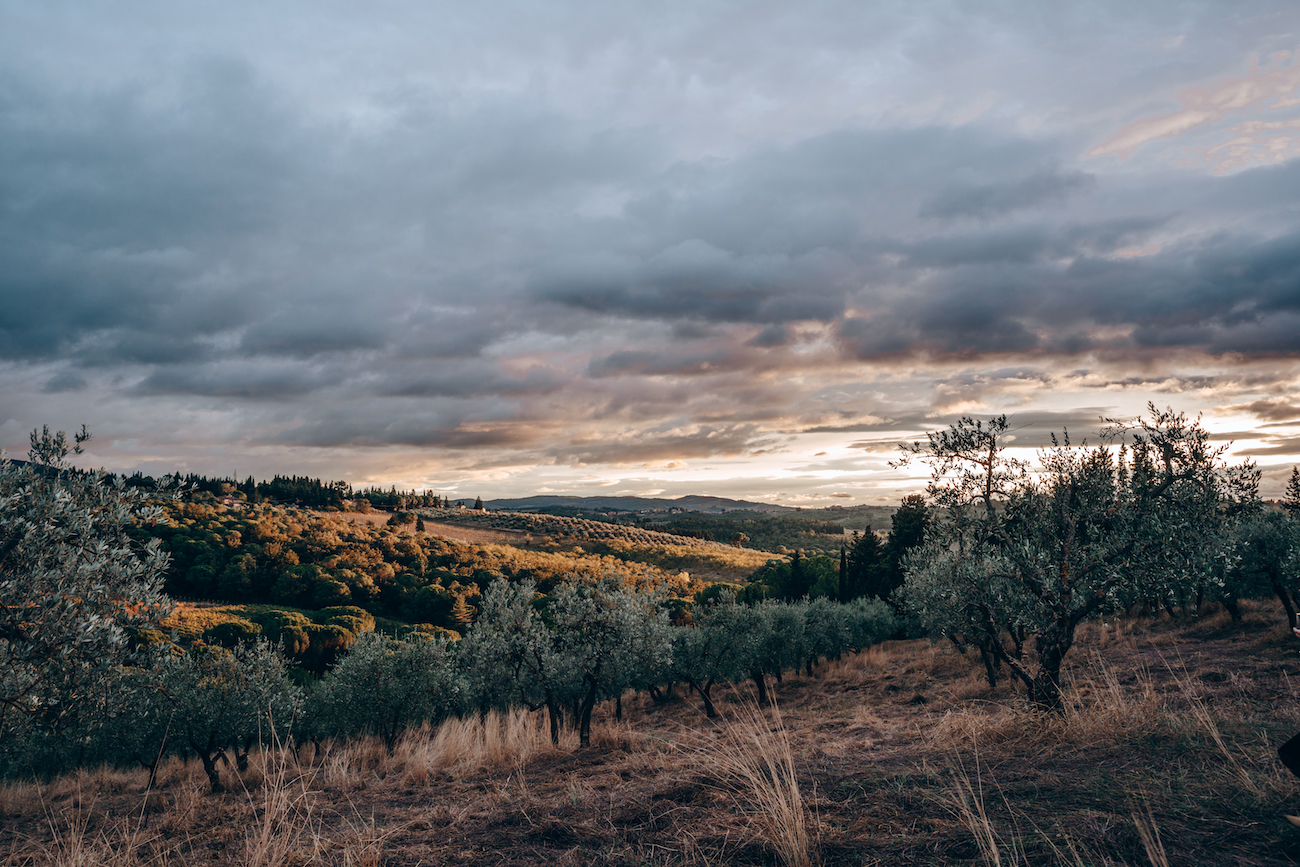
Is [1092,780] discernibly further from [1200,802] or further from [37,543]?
[37,543]

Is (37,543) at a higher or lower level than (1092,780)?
higher

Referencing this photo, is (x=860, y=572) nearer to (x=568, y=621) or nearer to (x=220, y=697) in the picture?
(x=568, y=621)

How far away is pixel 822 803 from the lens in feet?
21.3

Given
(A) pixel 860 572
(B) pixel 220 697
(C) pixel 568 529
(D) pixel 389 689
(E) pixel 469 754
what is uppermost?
(E) pixel 469 754

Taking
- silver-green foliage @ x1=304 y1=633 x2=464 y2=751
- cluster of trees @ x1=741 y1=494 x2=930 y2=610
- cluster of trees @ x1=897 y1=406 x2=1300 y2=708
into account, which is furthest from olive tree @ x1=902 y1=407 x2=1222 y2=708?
cluster of trees @ x1=741 y1=494 x2=930 y2=610

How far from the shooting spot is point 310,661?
156ft

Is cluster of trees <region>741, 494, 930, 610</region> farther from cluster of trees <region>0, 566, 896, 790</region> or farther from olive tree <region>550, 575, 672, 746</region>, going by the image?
olive tree <region>550, 575, 672, 746</region>

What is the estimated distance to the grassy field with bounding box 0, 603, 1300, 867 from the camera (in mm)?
5203

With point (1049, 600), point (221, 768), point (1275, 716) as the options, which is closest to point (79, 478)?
point (1049, 600)

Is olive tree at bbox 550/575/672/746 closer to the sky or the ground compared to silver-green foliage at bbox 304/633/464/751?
closer to the sky

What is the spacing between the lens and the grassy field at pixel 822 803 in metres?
5.20

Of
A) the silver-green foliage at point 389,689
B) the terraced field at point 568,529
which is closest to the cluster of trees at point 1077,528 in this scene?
the silver-green foliage at point 389,689

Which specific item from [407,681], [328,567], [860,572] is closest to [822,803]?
[407,681]

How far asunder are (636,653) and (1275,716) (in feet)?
56.6
